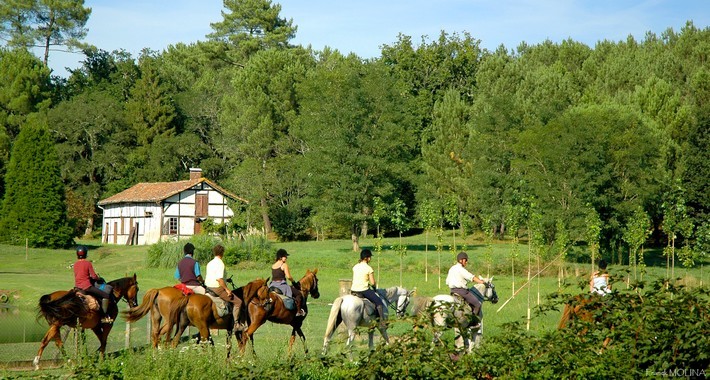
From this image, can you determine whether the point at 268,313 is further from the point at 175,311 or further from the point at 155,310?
the point at 155,310

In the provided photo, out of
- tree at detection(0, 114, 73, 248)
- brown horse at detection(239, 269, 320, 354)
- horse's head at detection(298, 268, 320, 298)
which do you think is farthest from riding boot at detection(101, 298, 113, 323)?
tree at detection(0, 114, 73, 248)

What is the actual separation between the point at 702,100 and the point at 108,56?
62.4m

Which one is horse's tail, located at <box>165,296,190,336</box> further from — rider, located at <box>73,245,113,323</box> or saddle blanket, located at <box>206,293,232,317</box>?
rider, located at <box>73,245,113,323</box>

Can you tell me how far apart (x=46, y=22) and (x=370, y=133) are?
52.6 metres

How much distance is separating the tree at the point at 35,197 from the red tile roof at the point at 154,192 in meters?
13.6

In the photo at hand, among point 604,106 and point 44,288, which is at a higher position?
point 604,106

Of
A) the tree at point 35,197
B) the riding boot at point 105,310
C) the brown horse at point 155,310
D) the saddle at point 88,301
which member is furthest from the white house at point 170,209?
the brown horse at point 155,310

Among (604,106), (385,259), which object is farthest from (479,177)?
(385,259)

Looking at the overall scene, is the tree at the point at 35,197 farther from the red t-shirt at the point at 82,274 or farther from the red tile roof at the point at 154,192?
the red t-shirt at the point at 82,274

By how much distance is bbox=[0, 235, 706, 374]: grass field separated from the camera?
2306 cm

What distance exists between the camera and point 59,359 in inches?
694

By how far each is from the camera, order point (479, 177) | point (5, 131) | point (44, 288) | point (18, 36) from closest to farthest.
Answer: point (44, 288)
point (479, 177)
point (5, 131)
point (18, 36)

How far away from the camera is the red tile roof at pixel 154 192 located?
251ft

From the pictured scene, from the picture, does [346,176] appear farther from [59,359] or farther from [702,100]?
[59,359]
